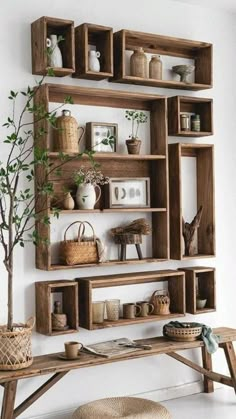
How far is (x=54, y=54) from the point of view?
371 cm

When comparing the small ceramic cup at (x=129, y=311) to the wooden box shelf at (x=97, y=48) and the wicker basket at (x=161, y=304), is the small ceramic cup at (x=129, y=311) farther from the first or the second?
the wooden box shelf at (x=97, y=48)

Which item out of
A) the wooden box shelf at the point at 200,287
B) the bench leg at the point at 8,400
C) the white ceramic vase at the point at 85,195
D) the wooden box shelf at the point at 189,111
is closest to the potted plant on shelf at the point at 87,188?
the white ceramic vase at the point at 85,195

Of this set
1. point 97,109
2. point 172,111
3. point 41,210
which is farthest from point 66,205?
point 172,111

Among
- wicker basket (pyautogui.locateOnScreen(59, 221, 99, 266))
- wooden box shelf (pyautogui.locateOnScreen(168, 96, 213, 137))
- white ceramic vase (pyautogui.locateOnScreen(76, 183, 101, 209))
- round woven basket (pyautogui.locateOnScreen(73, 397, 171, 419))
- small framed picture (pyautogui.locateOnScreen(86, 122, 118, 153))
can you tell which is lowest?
round woven basket (pyautogui.locateOnScreen(73, 397, 171, 419))

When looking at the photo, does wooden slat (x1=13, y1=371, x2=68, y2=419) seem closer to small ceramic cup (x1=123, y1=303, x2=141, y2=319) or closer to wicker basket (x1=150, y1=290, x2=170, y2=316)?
small ceramic cup (x1=123, y1=303, x2=141, y2=319)

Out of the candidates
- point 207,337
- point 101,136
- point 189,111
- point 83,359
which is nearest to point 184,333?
point 207,337

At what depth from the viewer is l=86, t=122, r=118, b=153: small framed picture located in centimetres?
389

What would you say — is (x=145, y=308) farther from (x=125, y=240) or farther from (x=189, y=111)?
(x=189, y=111)

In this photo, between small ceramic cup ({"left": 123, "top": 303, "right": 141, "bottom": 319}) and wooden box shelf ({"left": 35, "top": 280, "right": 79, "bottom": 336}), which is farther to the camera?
small ceramic cup ({"left": 123, "top": 303, "right": 141, "bottom": 319})

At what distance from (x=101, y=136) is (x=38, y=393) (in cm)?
158

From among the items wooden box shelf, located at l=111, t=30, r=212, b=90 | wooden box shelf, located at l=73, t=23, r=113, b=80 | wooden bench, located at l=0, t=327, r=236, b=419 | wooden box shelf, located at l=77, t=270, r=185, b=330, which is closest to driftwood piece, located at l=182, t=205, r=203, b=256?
wooden box shelf, located at l=77, t=270, r=185, b=330

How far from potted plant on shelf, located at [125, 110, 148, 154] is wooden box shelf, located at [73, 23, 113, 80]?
35cm

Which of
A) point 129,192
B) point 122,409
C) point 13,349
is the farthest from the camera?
point 129,192

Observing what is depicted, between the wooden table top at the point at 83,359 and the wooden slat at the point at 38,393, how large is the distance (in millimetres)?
93
